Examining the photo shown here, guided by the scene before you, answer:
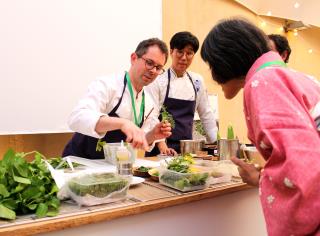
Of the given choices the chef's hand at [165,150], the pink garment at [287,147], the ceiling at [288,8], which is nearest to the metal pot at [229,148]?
the chef's hand at [165,150]

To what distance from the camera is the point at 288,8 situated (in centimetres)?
432

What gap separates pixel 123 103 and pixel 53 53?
3.00ft

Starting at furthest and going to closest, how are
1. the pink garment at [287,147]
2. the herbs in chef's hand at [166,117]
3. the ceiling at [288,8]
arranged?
1. the ceiling at [288,8]
2. the herbs in chef's hand at [166,117]
3. the pink garment at [287,147]

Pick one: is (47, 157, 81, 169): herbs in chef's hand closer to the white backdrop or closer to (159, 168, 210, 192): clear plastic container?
(159, 168, 210, 192): clear plastic container

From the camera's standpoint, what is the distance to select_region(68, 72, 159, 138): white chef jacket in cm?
153

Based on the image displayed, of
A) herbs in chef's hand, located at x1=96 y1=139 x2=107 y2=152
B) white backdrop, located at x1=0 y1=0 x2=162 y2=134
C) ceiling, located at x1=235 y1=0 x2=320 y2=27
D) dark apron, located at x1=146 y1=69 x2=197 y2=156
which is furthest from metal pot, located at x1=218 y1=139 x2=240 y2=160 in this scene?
ceiling, located at x1=235 y1=0 x2=320 y2=27

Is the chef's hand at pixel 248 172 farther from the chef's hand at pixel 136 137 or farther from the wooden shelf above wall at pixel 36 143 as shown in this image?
the wooden shelf above wall at pixel 36 143

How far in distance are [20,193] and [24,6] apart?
1782 mm

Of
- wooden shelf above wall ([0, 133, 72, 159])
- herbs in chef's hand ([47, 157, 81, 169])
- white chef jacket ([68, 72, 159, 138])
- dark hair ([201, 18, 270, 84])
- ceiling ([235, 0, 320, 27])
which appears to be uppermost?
ceiling ([235, 0, 320, 27])

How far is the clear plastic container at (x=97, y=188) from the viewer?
0.95 metres

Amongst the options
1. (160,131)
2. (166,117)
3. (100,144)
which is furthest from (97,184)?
→ (166,117)

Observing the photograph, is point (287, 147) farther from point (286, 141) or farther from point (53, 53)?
point (53, 53)

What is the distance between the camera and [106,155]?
1.65 m

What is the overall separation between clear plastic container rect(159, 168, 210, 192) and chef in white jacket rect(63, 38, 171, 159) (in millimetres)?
412
